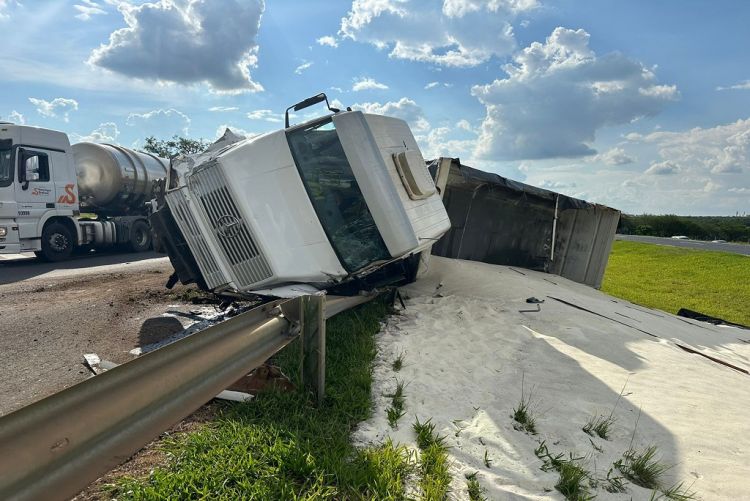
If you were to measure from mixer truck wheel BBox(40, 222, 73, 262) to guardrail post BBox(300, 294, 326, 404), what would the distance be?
1111 centimetres

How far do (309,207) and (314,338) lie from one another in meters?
2.13

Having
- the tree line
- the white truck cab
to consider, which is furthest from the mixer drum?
the tree line

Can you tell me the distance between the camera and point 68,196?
38.1ft

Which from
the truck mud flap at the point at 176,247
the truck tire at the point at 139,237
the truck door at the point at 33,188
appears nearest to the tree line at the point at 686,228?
the truck tire at the point at 139,237

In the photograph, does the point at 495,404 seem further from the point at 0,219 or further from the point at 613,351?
the point at 0,219

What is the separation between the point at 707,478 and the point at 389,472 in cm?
220

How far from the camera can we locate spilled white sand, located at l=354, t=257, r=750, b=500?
117 inches

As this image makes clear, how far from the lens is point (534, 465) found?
2896 mm

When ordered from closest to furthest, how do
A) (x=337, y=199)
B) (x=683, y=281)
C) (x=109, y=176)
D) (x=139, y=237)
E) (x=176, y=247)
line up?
(x=337, y=199) → (x=176, y=247) → (x=109, y=176) → (x=139, y=237) → (x=683, y=281)

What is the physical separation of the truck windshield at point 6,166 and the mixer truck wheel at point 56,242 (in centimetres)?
144

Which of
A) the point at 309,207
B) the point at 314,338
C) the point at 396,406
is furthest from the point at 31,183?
the point at 396,406

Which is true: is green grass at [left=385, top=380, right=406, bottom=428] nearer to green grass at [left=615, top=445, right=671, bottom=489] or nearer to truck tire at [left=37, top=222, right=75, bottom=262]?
green grass at [left=615, top=445, right=671, bottom=489]

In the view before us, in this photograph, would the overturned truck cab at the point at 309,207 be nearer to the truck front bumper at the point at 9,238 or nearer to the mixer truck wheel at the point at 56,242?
the truck front bumper at the point at 9,238

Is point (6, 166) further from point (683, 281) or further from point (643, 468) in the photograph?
point (683, 281)
